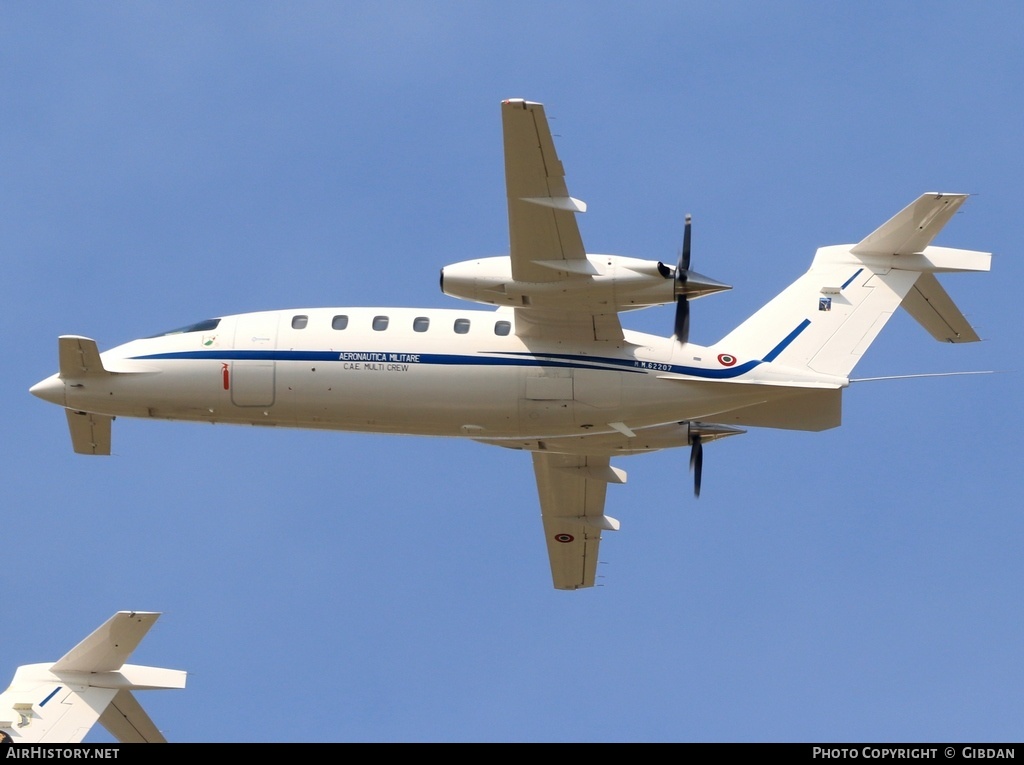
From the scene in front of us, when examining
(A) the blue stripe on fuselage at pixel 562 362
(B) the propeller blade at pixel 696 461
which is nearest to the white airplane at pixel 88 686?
(A) the blue stripe on fuselage at pixel 562 362

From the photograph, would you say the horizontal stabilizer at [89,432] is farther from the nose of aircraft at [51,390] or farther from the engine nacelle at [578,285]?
the engine nacelle at [578,285]

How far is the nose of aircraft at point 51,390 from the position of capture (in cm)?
3322

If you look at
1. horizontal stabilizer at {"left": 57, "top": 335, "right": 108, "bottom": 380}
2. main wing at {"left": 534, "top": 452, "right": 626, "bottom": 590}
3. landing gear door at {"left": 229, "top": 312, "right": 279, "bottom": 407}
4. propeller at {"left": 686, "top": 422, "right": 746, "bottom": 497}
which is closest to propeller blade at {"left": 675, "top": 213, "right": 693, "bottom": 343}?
propeller at {"left": 686, "top": 422, "right": 746, "bottom": 497}

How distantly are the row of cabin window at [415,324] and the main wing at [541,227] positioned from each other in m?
0.43

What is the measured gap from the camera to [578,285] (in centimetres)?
3039

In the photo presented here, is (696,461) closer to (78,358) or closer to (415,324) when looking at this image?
(415,324)

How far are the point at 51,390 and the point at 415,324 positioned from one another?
8884 mm

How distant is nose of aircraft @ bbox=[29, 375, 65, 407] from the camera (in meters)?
33.2

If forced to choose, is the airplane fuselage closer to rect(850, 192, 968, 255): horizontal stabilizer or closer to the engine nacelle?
the engine nacelle

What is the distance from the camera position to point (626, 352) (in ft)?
104

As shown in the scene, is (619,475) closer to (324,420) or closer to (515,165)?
(324,420)
